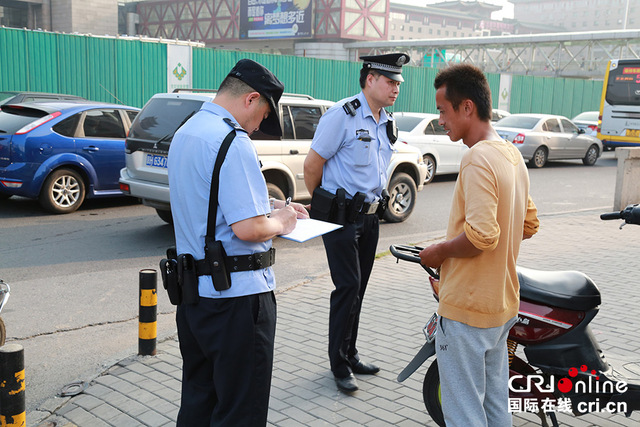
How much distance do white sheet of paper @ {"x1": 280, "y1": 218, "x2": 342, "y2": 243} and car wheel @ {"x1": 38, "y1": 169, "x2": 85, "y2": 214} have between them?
7.75 metres

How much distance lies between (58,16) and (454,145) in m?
34.3

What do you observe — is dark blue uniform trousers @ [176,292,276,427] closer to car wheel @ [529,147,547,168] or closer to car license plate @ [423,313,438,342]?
car license plate @ [423,313,438,342]

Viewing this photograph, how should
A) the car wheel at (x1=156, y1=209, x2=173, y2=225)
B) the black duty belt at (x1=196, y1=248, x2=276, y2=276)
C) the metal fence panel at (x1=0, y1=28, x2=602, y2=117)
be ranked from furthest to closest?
the metal fence panel at (x1=0, y1=28, x2=602, y2=117)
the car wheel at (x1=156, y1=209, x2=173, y2=225)
the black duty belt at (x1=196, y1=248, x2=276, y2=276)

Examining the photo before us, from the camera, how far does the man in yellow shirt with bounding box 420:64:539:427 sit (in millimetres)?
2670

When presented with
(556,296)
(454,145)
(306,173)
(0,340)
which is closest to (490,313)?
(556,296)

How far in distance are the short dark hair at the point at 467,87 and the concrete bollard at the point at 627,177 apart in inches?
373

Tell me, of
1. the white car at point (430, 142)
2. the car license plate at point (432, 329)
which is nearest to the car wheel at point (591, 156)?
the white car at point (430, 142)

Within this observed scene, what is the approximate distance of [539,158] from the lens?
744 inches

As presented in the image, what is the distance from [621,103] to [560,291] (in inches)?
783

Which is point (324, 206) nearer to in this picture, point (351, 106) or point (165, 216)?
point (351, 106)

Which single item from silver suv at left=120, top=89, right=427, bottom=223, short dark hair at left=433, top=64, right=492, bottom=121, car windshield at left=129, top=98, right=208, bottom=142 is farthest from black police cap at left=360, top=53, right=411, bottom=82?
car windshield at left=129, top=98, right=208, bottom=142

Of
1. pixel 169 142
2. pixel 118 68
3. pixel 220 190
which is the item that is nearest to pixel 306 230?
pixel 220 190

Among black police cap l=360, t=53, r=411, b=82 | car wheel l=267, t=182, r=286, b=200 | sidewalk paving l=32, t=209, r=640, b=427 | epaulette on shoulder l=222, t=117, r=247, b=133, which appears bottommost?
sidewalk paving l=32, t=209, r=640, b=427

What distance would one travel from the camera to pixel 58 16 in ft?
135
